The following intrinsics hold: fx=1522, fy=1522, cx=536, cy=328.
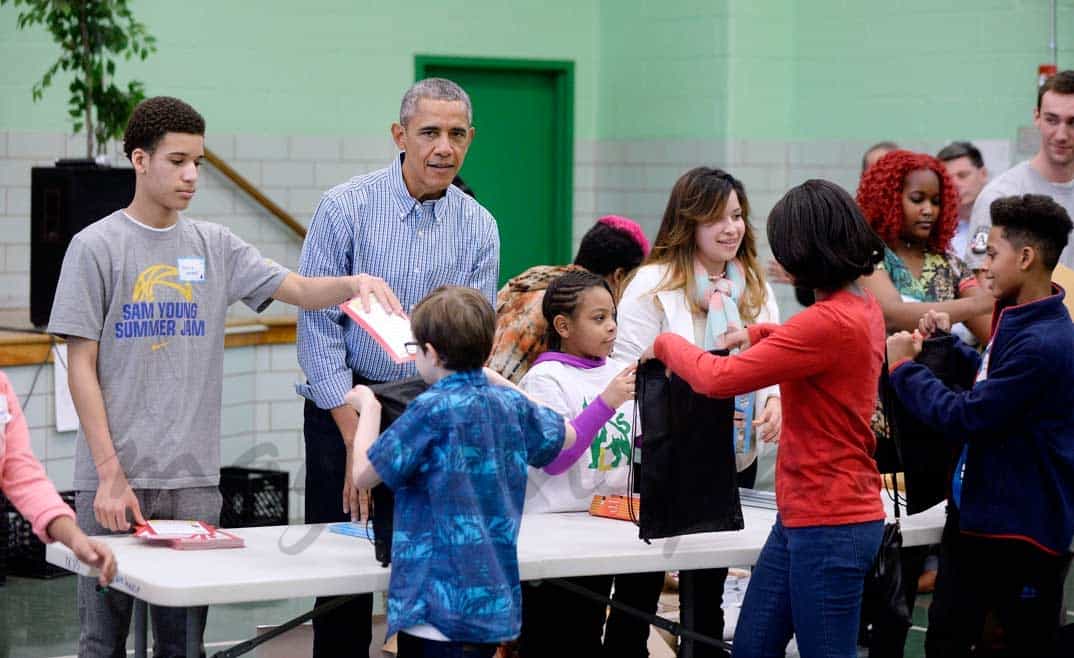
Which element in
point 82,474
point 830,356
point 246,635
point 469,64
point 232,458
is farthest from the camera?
point 469,64

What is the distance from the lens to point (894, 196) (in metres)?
4.79

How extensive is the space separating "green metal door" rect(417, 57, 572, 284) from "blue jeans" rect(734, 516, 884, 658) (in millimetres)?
6466

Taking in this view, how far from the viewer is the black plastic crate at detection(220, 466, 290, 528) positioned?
276 inches

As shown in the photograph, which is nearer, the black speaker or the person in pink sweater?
the person in pink sweater

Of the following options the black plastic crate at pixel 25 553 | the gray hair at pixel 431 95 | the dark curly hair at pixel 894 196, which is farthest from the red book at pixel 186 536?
the black plastic crate at pixel 25 553

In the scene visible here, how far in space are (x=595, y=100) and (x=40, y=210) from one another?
441 cm

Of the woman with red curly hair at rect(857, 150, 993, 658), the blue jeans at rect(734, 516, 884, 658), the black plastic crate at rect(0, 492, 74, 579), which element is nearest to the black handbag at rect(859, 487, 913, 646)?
the blue jeans at rect(734, 516, 884, 658)

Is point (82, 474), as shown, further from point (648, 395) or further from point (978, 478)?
point (978, 478)

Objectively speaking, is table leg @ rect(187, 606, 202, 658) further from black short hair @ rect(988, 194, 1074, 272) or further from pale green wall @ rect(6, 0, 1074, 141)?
pale green wall @ rect(6, 0, 1074, 141)

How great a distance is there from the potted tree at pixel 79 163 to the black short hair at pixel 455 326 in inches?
153

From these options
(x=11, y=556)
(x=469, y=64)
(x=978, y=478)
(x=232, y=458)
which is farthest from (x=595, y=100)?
(x=978, y=478)

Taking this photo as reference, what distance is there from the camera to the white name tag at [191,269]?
3750 millimetres

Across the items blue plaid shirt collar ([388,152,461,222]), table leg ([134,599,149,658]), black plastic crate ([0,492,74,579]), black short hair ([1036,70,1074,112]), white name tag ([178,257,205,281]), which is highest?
black short hair ([1036,70,1074,112])

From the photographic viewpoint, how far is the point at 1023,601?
397 cm
